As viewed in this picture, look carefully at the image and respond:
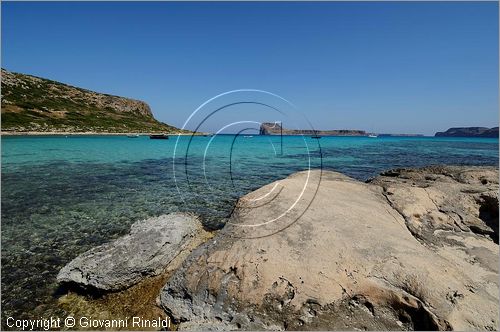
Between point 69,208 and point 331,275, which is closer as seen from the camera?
point 331,275

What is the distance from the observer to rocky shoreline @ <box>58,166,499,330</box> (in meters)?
5.10

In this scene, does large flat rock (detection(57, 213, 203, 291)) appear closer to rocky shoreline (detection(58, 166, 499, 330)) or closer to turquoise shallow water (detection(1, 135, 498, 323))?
rocky shoreline (detection(58, 166, 499, 330))

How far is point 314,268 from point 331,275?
14.2 inches

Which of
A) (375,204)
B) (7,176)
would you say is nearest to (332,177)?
(375,204)

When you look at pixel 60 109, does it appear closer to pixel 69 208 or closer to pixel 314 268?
pixel 69 208

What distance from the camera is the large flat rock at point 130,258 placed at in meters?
6.77

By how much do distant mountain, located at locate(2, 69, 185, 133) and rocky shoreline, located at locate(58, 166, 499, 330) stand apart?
296 ft

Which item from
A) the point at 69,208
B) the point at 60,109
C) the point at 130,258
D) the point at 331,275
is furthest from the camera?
the point at 60,109

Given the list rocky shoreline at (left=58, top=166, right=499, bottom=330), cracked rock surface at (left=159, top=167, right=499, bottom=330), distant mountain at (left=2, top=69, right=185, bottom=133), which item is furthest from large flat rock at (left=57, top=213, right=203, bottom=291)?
distant mountain at (left=2, top=69, right=185, bottom=133)

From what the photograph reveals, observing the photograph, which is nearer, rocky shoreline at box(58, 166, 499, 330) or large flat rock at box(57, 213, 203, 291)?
rocky shoreline at box(58, 166, 499, 330)

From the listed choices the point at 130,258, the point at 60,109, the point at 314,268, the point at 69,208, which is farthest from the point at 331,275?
the point at 60,109

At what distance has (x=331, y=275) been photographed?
557 centimetres

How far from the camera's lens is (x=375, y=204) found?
9344 mm

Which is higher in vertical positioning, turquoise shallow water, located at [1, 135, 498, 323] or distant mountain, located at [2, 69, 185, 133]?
distant mountain, located at [2, 69, 185, 133]
